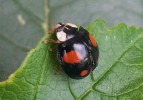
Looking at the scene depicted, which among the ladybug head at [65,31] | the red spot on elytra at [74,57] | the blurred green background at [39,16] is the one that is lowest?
the blurred green background at [39,16]

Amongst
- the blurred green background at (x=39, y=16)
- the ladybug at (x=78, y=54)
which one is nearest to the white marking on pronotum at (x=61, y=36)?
the ladybug at (x=78, y=54)

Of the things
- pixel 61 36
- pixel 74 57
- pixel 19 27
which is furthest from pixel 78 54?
pixel 19 27

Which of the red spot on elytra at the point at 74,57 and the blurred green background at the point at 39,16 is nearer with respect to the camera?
the red spot on elytra at the point at 74,57

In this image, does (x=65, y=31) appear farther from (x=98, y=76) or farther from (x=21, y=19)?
(x=21, y=19)

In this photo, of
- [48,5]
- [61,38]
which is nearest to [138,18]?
[48,5]

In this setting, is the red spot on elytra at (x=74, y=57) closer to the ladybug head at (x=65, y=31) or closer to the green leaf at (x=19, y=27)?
the ladybug head at (x=65, y=31)

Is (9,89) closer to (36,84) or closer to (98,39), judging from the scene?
(36,84)
